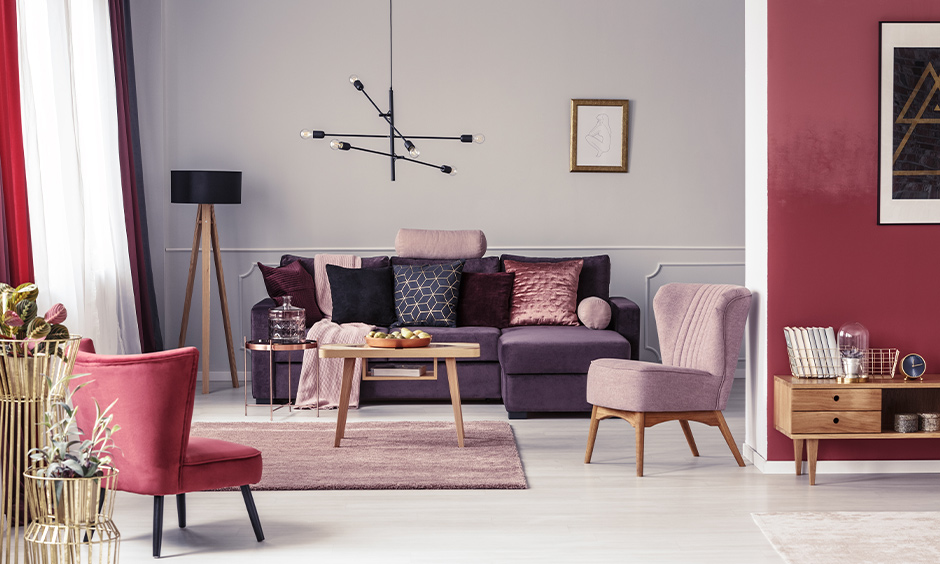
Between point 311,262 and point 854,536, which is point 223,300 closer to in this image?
point 311,262

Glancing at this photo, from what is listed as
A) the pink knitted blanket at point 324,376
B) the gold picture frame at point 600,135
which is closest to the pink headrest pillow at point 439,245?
the pink knitted blanket at point 324,376

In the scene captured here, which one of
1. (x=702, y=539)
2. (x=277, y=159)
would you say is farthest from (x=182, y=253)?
(x=702, y=539)

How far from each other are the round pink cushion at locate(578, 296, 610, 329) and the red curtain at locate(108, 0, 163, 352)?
9.83 feet

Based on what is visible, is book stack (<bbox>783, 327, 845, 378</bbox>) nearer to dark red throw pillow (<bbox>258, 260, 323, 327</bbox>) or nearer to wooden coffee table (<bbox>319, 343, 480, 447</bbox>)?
wooden coffee table (<bbox>319, 343, 480, 447</bbox>)

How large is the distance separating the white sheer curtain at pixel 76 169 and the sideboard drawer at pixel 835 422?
340 centimetres

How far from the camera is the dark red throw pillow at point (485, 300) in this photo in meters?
5.72

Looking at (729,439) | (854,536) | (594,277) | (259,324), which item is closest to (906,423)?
(729,439)

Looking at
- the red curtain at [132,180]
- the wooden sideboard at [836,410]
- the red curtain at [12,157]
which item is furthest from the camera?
the red curtain at [132,180]

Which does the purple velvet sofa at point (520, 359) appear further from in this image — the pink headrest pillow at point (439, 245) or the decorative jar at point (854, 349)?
the decorative jar at point (854, 349)

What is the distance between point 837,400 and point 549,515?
133 cm

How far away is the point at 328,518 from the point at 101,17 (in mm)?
3780

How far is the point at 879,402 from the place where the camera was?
352cm

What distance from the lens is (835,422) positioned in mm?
3531

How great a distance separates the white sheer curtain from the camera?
389 centimetres
